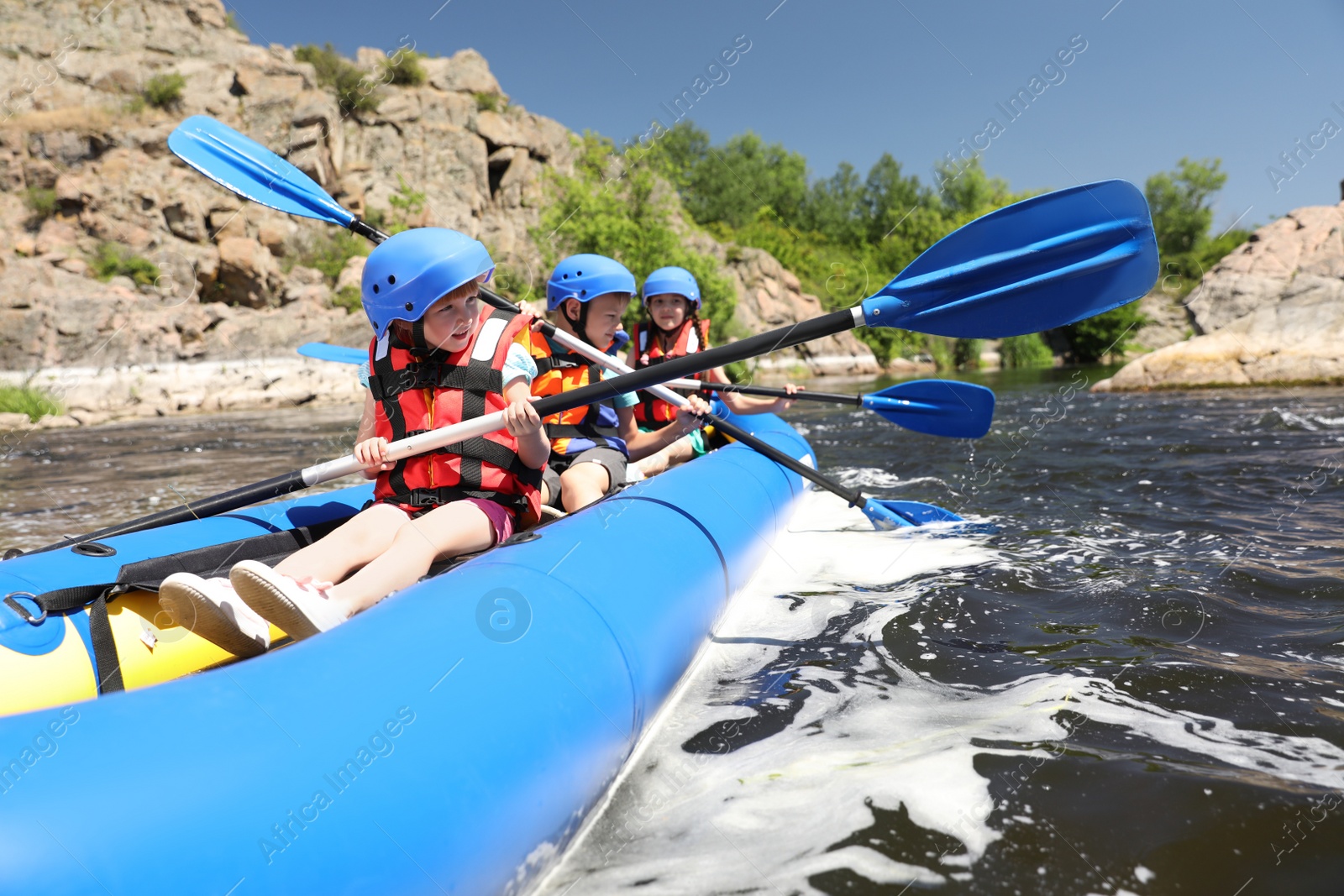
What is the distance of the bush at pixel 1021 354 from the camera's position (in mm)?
31156

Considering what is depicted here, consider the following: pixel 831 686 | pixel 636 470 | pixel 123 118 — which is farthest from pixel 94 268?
pixel 831 686

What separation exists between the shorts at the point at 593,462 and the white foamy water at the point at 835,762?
0.92m

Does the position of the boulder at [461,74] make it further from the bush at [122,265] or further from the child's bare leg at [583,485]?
the child's bare leg at [583,485]

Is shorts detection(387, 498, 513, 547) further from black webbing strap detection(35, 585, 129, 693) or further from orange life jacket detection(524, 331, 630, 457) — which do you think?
orange life jacket detection(524, 331, 630, 457)

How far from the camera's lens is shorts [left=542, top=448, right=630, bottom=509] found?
3.17m

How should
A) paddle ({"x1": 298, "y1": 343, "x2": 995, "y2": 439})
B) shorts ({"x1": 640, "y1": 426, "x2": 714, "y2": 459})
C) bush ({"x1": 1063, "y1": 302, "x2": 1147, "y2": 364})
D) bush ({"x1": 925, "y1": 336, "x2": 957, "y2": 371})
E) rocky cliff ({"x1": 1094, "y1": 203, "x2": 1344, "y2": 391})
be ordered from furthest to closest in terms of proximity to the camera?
1. bush ({"x1": 1063, "y1": 302, "x2": 1147, "y2": 364})
2. bush ({"x1": 925, "y1": 336, "x2": 957, "y2": 371})
3. rocky cliff ({"x1": 1094, "y1": 203, "x2": 1344, "y2": 391})
4. shorts ({"x1": 640, "y1": 426, "x2": 714, "y2": 459})
5. paddle ({"x1": 298, "y1": 343, "x2": 995, "y2": 439})

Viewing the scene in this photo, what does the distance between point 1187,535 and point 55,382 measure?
17.6 m

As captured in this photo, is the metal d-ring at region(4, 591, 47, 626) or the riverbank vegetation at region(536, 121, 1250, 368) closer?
the metal d-ring at region(4, 591, 47, 626)

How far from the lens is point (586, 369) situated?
3.59 metres

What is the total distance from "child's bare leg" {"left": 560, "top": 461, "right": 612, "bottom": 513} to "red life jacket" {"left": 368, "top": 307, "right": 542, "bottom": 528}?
655 mm

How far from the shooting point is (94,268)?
22031 mm

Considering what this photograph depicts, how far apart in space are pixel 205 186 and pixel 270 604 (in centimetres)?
2750

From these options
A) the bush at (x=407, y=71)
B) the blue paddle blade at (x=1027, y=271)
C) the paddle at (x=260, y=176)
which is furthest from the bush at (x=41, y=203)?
the blue paddle blade at (x=1027, y=271)

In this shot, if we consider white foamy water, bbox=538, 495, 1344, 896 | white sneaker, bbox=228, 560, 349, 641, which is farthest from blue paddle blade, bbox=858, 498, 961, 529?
white sneaker, bbox=228, 560, 349, 641
